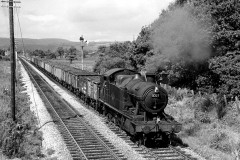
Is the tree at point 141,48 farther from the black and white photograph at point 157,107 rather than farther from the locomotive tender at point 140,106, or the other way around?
the locomotive tender at point 140,106

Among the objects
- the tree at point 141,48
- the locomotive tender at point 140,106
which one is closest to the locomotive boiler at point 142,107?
the locomotive tender at point 140,106

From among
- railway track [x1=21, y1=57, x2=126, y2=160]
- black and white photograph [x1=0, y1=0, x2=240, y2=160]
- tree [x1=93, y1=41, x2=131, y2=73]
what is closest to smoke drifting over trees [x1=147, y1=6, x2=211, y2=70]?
black and white photograph [x1=0, y1=0, x2=240, y2=160]

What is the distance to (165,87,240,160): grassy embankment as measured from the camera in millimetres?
12980

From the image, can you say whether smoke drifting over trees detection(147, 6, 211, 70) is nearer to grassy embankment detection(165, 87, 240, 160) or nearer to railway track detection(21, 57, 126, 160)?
grassy embankment detection(165, 87, 240, 160)

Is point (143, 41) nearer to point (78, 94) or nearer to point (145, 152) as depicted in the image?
point (78, 94)

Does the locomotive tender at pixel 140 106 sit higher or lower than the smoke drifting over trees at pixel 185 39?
lower

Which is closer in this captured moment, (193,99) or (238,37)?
(238,37)

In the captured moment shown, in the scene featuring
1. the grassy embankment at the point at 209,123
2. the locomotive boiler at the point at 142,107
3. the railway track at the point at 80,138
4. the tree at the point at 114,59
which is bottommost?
the railway track at the point at 80,138

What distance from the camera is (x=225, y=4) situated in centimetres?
2080

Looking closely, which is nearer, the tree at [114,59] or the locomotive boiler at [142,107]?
the locomotive boiler at [142,107]

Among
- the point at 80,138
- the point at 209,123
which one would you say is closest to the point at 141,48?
the point at 209,123

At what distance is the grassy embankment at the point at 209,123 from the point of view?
13.0 meters

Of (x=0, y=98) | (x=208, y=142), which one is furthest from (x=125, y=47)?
(x=208, y=142)

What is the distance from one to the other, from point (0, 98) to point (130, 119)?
1580cm
